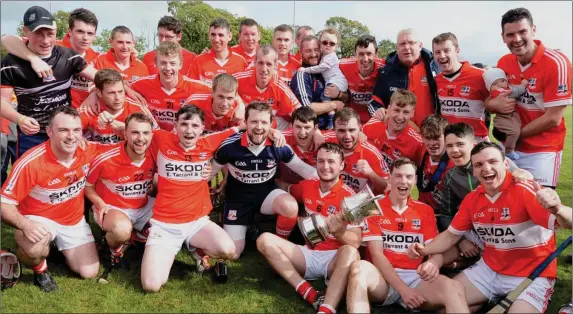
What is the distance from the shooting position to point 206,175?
4.91 m

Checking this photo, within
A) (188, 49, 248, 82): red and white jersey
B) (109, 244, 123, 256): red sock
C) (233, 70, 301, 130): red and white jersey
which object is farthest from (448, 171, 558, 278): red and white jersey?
(188, 49, 248, 82): red and white jersey

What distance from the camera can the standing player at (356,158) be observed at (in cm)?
490

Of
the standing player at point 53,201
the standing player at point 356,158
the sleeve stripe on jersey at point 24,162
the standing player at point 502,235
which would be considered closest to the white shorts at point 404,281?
the standing player at point 502,235

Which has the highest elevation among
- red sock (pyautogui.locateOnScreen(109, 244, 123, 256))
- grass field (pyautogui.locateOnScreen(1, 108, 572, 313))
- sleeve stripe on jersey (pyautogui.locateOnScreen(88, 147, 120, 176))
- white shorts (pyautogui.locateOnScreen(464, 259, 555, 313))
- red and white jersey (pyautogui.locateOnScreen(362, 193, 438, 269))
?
sleeve stripe on jersey (pyautogui.locateOnScreen(88, 147, 120, 176))

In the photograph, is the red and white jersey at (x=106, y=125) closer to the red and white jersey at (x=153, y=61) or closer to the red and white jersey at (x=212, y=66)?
the red and white jersey at (x=212, y=66)

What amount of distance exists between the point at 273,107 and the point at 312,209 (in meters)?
1.71

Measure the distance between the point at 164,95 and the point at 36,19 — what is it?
59.0 inches

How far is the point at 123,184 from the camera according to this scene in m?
4.81

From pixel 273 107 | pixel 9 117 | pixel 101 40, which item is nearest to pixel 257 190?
pixel 273 107

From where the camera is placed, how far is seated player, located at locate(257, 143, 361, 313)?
398 centimetres

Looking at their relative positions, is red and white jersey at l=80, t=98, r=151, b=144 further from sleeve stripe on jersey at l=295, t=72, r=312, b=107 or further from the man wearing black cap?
sleeve stripe on jersey at l=295, t=72, r=312, b=107

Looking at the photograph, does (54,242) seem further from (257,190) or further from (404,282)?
(404,282)

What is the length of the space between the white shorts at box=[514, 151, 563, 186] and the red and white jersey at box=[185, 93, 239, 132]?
316 centimetres

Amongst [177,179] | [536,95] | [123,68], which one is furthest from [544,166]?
[123,68]
